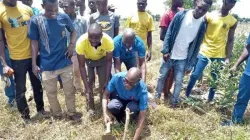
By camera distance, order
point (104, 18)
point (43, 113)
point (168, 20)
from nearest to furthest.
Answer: point (43, 113), point (104, 18), point (168, 20)

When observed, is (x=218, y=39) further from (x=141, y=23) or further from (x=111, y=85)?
(x=111, y=85)

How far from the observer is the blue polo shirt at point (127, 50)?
393 centimetres

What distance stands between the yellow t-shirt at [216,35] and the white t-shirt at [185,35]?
345mm

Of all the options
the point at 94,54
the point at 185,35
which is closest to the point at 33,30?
the point at 94,54

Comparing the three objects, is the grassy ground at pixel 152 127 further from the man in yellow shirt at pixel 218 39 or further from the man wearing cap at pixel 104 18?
the man wearing cap at pixel 104 18

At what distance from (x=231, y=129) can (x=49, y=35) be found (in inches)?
102

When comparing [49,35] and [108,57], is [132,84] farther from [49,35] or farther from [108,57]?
[49,35]

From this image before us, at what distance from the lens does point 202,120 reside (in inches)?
154

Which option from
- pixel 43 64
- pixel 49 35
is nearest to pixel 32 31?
pixel 49 35

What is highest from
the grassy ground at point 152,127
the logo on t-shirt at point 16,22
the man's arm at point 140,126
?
the logo on t-shirt at point 16,22

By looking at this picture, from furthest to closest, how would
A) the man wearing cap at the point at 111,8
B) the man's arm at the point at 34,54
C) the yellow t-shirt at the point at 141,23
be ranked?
the man wearing cap at the point at 111,8 → the yellow t-shirt at the point at 141,23 → the man's arm at the point at 34,54

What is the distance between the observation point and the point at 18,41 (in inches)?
143

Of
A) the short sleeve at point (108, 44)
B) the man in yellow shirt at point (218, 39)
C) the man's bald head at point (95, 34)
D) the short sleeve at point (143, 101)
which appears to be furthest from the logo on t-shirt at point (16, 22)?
the man in yellow shirt at point (218, 39)

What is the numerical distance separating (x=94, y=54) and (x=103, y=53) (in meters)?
0.13
